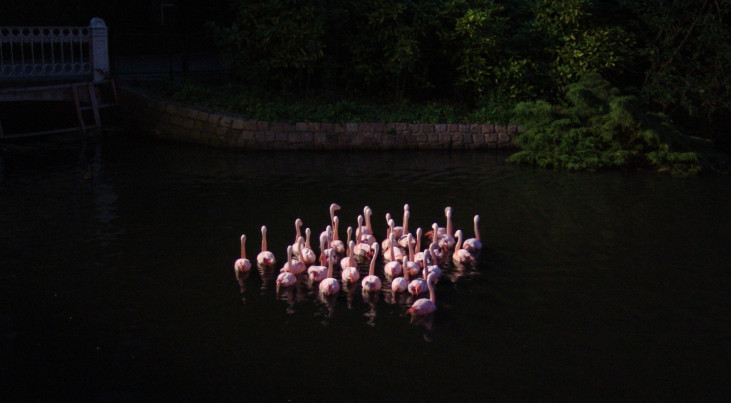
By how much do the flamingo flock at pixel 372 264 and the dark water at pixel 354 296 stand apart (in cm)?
19

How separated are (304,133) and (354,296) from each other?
8777 mm

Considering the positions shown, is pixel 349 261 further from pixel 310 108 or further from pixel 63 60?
pixel 63 60

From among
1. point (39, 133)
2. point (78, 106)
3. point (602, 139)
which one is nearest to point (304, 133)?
point (78, 106)

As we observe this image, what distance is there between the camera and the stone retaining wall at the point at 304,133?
17.3 meters

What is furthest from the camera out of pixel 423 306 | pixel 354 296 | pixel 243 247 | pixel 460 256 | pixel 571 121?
pixel 571 121

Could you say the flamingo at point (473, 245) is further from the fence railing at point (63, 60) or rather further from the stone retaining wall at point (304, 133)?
the fence railing at point (63, 60)

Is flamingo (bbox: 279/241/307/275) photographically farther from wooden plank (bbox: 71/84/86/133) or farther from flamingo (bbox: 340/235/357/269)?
wooden plank (bbox: 71/84/86/133)

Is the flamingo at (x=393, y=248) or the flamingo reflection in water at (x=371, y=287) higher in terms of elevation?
the flamingo at (x=393, y=248)

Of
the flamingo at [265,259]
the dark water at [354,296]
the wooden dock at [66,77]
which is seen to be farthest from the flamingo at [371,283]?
the wooden dock at [66,77]

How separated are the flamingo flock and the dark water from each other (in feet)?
0.64

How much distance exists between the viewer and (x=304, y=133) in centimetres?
1742

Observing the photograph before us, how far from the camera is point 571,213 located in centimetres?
1247

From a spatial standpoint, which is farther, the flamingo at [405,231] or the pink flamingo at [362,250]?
the flamingo at [405,231]

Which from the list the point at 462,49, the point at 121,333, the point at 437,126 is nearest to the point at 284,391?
the point at 121,333
